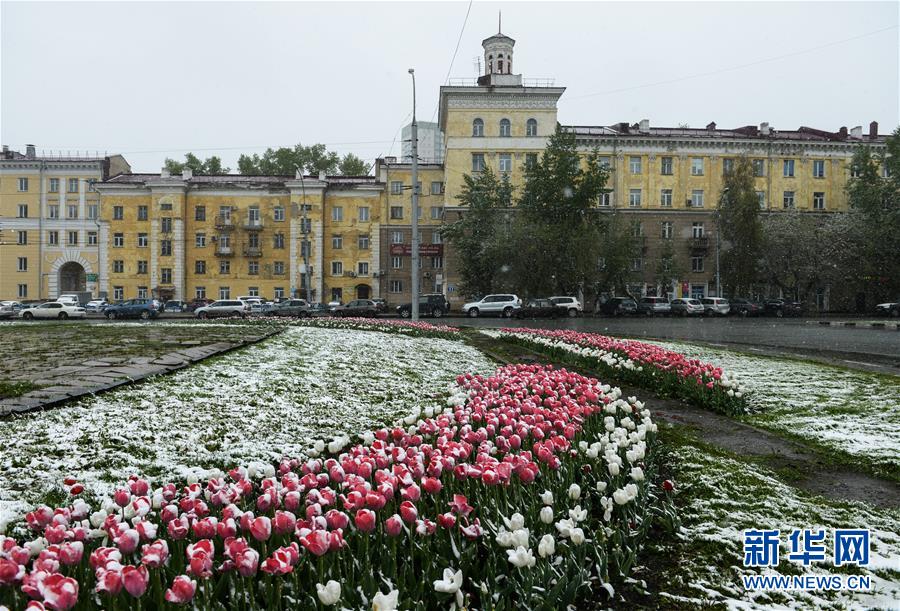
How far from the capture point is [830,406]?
7.21 m

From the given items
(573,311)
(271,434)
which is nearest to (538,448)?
(271,434)

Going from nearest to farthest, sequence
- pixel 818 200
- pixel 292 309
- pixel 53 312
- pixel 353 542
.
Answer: pixel 353 542, pixel 292 309, pixel 53 312, pixel 818 200

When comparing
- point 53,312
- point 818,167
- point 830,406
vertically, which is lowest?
point 53,312

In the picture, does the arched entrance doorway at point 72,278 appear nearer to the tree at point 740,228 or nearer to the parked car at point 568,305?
the parked car at point 568,305

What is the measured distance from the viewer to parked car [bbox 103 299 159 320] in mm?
42562

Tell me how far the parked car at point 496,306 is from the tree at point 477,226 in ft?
11.7

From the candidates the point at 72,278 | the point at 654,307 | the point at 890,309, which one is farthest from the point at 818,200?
the point at 72,278

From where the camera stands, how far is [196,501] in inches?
105

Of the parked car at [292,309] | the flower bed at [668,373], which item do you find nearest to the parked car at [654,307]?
the parked car at [292,309]

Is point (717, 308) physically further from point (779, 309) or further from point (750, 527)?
point (750, 527)

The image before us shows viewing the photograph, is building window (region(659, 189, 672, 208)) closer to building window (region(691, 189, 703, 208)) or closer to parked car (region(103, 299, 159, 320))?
building window (region(691, 189, 703, 208))

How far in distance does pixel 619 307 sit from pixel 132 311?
35.1 metres

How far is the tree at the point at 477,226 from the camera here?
5197 centimetres

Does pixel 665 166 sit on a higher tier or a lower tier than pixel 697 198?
higher
